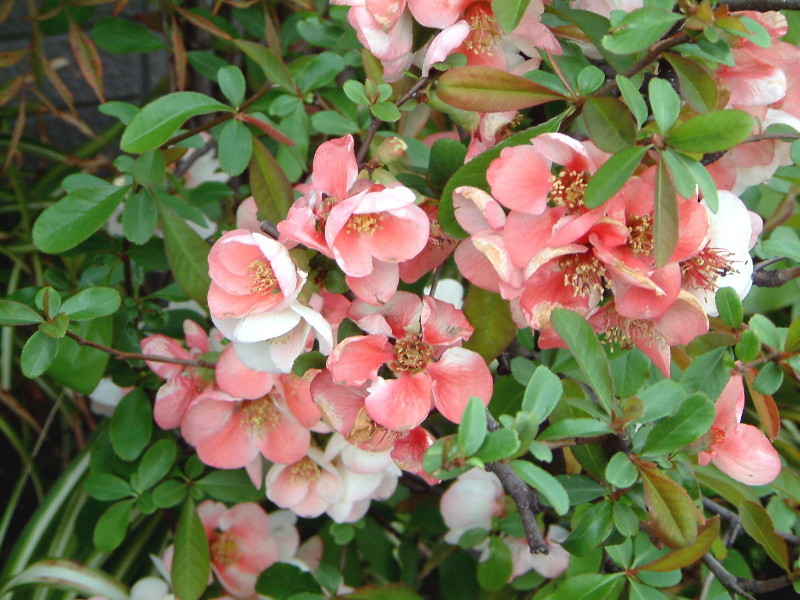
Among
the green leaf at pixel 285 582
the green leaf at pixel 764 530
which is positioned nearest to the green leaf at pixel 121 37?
the green leaf at pixel 285 582

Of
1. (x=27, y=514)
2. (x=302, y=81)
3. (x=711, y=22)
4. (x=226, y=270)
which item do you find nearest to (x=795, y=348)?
Result: (x=711, y=22)

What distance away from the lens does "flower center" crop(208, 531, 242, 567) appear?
937 millimetres

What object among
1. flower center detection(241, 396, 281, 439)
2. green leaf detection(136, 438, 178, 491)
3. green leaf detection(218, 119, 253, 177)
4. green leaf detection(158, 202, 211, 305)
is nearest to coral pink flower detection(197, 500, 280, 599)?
green leaf detection(136, 438, 178, 491)

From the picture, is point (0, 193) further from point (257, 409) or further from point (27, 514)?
point (257, 409)

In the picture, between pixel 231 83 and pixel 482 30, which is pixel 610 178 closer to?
pixel 482 30

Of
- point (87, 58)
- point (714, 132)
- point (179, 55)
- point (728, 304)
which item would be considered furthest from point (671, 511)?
point (87, 58)

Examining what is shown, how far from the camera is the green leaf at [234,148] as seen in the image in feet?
2.37

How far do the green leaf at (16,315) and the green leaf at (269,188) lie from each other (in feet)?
0.70

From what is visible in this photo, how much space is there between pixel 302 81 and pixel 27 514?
1.11 metres

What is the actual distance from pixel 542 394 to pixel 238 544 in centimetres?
61

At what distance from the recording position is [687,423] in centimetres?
51

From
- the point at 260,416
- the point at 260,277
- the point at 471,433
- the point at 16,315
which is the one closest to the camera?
the point at 471,433

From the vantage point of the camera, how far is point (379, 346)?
54 centimetres

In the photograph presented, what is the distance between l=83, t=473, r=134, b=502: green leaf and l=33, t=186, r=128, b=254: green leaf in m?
0.29
